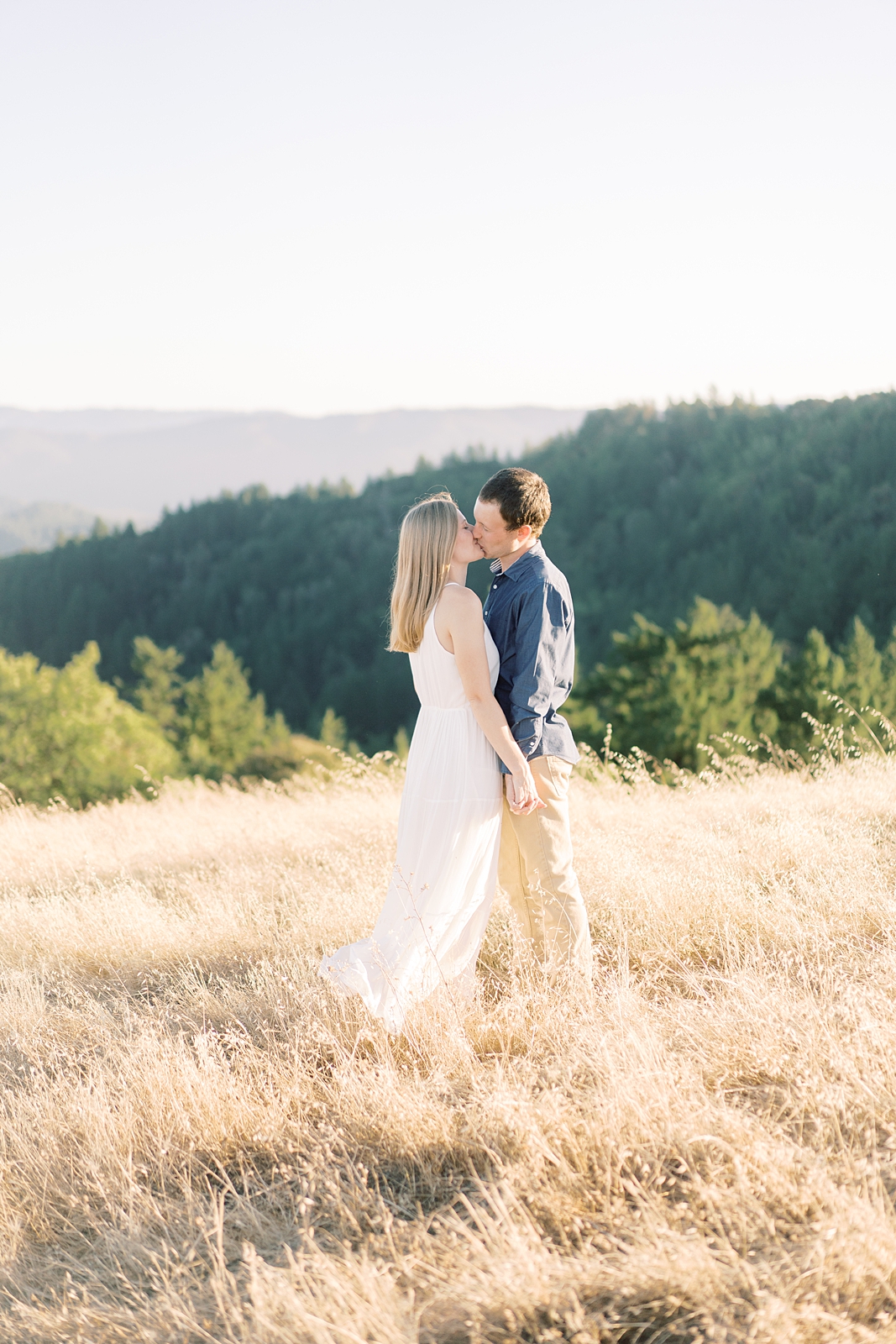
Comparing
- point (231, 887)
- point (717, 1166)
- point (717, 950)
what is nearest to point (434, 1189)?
point (717, 1166)

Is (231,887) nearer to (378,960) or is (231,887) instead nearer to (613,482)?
(378,960)

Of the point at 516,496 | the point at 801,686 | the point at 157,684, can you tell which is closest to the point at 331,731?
the point at 157,684

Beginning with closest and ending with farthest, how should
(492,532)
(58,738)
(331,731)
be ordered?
(492,532) → (58,738) → (331,731)

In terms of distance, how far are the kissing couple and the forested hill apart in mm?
69441

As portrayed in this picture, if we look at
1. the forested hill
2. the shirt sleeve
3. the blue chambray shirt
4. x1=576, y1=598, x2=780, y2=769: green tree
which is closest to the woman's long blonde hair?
the blue chambray shirt

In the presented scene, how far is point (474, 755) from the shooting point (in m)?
3.39

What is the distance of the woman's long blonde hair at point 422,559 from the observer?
328 centimetres

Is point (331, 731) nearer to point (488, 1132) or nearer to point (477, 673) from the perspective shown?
point (477, 673)

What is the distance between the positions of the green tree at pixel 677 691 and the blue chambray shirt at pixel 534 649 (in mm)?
32474

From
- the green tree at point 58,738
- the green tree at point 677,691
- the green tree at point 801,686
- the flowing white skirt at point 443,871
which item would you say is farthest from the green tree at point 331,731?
the flowing white skirt at point 443,871

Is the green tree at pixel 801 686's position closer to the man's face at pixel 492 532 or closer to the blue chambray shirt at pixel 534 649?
the blue chambray shirt at pixel 534 649

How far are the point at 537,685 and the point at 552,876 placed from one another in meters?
0.71

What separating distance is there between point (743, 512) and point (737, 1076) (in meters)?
114

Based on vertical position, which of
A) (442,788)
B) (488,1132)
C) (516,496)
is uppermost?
(516,496)
